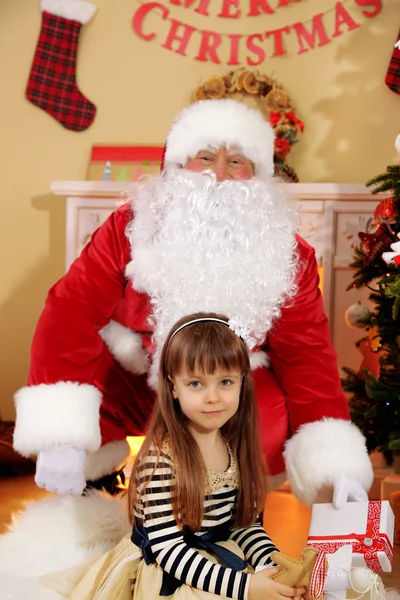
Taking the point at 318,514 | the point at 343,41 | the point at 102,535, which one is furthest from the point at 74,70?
the point at 318,514

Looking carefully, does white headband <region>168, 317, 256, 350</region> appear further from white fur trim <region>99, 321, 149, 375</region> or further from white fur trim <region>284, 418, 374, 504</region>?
white fur trim <region>99, 321, 149, 375</region>

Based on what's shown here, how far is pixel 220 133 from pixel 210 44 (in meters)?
1.36

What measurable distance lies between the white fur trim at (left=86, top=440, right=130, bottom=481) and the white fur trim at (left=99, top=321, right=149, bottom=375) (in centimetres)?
24

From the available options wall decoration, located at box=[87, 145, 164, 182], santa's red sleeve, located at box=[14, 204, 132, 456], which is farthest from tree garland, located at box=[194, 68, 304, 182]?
santa's red sleeve, located at box=[14, 204, 132, 456]

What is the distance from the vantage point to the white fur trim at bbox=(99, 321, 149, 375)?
7.23 ft

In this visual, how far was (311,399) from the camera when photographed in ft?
6.64

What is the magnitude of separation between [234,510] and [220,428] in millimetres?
180

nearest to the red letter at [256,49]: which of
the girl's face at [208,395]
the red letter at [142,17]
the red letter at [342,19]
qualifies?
the red letter at [342,19]

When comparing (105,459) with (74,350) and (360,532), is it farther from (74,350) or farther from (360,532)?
(360,532)

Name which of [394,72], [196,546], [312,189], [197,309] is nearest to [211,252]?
[197,309]

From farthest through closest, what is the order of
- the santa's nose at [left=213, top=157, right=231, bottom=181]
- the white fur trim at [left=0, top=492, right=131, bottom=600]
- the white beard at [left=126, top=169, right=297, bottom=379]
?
the santa's nose at [left=213, top=157, right=231, bottom=181] < the white beard at [left=126, top=169, right=297, bottom=379] < the white fur trim at [left=0, top=492, right=131, bottom=600]

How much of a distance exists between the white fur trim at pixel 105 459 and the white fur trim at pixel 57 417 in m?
0.28

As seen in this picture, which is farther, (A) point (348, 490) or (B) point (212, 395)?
(A) point (348, 490)

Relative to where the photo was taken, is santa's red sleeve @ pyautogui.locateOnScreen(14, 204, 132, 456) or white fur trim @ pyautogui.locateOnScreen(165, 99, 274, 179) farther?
white fur trim @ pyautogui.locateOnScreen(165, 99, 274, 179)
